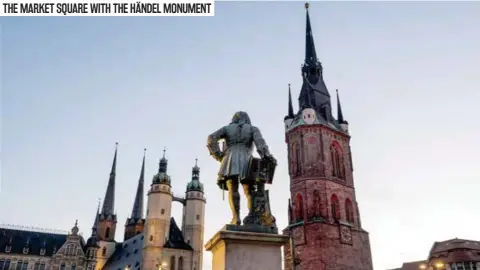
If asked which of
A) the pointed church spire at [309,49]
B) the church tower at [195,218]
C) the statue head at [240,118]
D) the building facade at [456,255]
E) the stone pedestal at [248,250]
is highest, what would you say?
the pointed church spire at [309,49]

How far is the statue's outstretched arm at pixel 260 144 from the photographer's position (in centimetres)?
755

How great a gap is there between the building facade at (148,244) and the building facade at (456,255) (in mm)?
35162

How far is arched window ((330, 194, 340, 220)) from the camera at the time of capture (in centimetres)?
4347

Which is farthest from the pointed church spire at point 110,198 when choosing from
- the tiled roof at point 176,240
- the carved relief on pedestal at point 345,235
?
the carved relief on pedestal at point 345,235

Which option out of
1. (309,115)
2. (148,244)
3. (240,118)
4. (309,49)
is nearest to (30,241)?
(148,244)

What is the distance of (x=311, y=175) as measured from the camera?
44375 millimetres

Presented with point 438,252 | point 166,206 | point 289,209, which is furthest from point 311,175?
point 166,206

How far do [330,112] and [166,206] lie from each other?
30933 millimetres

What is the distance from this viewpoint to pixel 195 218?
229 ft

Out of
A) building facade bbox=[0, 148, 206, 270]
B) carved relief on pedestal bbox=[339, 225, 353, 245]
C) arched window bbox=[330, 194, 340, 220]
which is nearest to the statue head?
carved relief on pedestal bbox=[339, 225, 353, 245]

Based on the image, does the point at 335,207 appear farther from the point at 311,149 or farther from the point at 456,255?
the point at 456,255

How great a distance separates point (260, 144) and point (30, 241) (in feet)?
227

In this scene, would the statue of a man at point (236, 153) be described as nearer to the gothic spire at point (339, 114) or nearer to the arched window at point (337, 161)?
the arched window at point (337, 161)

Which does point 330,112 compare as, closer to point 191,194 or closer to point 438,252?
point 438,252
